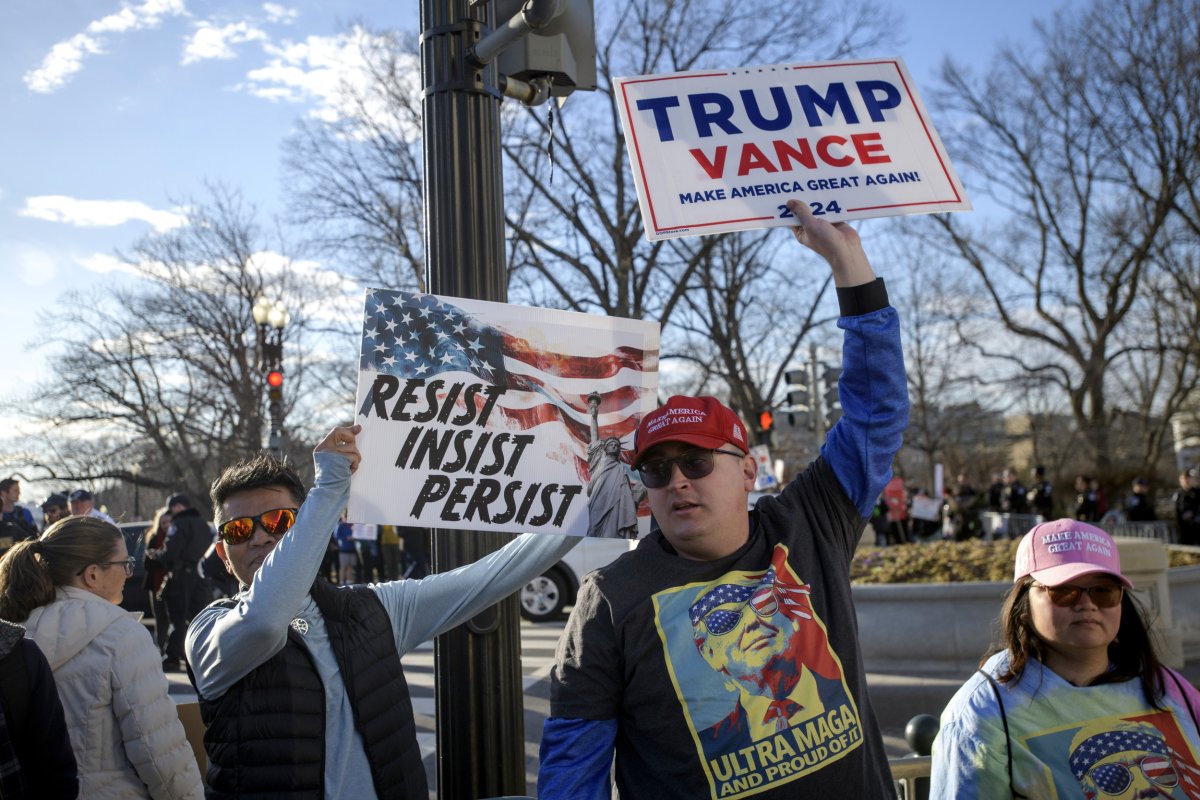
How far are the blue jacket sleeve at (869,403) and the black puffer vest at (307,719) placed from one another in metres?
1.19

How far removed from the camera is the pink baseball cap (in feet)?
8.38

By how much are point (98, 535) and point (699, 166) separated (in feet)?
7.76

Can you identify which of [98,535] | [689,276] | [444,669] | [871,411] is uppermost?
[689,276]

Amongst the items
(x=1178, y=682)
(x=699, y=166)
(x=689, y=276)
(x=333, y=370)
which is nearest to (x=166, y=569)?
(x=699, y=166)

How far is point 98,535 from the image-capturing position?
3623 mm

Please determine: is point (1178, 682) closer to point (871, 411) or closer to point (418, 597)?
point (871, 411)

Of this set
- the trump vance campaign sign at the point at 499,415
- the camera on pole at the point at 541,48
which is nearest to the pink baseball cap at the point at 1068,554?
the trump vance campaign sign at the point at 499,415

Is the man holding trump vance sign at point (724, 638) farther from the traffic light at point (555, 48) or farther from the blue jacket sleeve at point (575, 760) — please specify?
the traffic light at point (555, 48)

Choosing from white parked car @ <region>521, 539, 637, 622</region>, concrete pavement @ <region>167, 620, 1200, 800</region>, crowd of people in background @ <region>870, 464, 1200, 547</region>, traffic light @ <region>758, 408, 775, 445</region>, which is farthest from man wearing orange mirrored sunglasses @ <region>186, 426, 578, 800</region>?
traffic light @ <region>758, 408, 775, 445</region>

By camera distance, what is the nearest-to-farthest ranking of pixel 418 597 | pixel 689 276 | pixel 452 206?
pixel 418 597
pixel 452 206
pixel 689 276

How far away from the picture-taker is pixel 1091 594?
8.38 ft

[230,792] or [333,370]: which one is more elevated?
[333,370]

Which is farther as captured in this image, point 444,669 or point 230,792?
point 444,669

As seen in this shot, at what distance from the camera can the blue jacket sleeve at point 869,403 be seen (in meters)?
2.42
